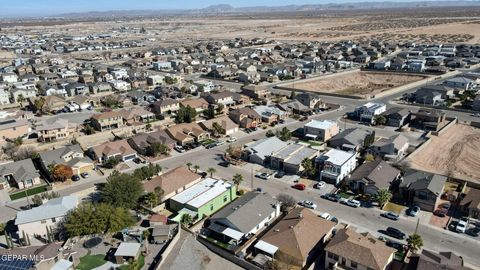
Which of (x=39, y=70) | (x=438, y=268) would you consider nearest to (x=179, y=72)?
(x=39, y=70)

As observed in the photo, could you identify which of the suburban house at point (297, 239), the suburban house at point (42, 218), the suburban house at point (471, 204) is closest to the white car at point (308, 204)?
the suburban house at point (297, 239)

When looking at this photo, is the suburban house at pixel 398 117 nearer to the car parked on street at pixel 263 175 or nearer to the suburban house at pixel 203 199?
the car parked on street at pixel 263 175

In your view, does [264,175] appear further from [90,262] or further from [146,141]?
[90,262]

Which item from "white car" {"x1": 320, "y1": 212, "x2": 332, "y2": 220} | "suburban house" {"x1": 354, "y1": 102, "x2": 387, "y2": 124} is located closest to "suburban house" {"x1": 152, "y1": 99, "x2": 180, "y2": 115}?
"suburban house" {"x1": 354, "y1": 102, "x2": 387, "y2": 124}

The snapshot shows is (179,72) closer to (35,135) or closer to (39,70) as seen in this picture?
(39,70)

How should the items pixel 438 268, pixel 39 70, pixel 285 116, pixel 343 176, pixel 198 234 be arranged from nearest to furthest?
pixel 438 268
pixel 198 234
pixel 343 176
pixel 285 116
pixel 39 70
